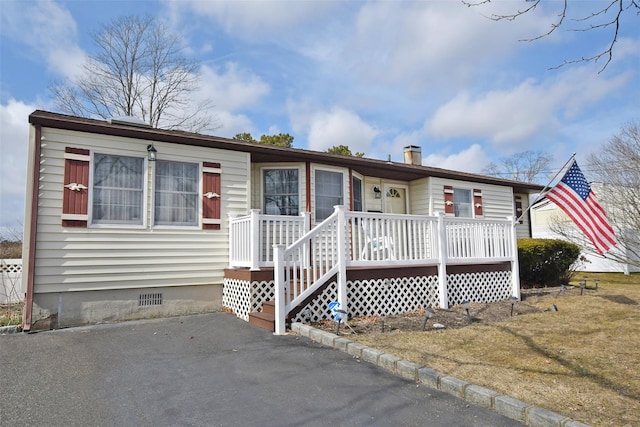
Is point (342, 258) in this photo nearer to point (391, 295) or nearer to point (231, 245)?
point (391, 295)

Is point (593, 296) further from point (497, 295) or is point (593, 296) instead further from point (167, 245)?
point (167, 245)

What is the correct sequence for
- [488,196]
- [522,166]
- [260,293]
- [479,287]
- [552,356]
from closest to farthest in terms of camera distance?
[552,356] < [260,293] < [479,287] < [488,196] < [522,166]

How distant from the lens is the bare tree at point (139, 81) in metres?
19.9

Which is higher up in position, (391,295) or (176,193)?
(176,193)

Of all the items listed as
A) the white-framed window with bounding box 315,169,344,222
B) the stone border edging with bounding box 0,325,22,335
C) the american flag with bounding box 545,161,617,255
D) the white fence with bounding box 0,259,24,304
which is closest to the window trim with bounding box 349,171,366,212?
the white-framed window with bounding box 315,169,344,222

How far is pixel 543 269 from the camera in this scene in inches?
466

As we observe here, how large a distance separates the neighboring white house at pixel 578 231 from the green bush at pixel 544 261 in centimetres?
362

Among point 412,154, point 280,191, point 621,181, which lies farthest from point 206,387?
point 621,181

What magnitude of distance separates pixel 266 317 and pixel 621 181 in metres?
15.4

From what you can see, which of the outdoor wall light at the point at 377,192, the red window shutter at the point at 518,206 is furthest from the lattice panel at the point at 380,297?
the red window shutter at the point at 518,206

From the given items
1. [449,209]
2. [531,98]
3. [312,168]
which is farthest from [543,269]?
[312,168]

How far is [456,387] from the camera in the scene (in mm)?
3684

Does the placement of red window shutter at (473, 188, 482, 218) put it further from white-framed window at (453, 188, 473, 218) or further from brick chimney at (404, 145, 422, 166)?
brick chimney at (404, 145, 422, 166)

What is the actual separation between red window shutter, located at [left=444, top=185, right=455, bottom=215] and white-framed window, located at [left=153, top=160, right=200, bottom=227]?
7.47 meters
